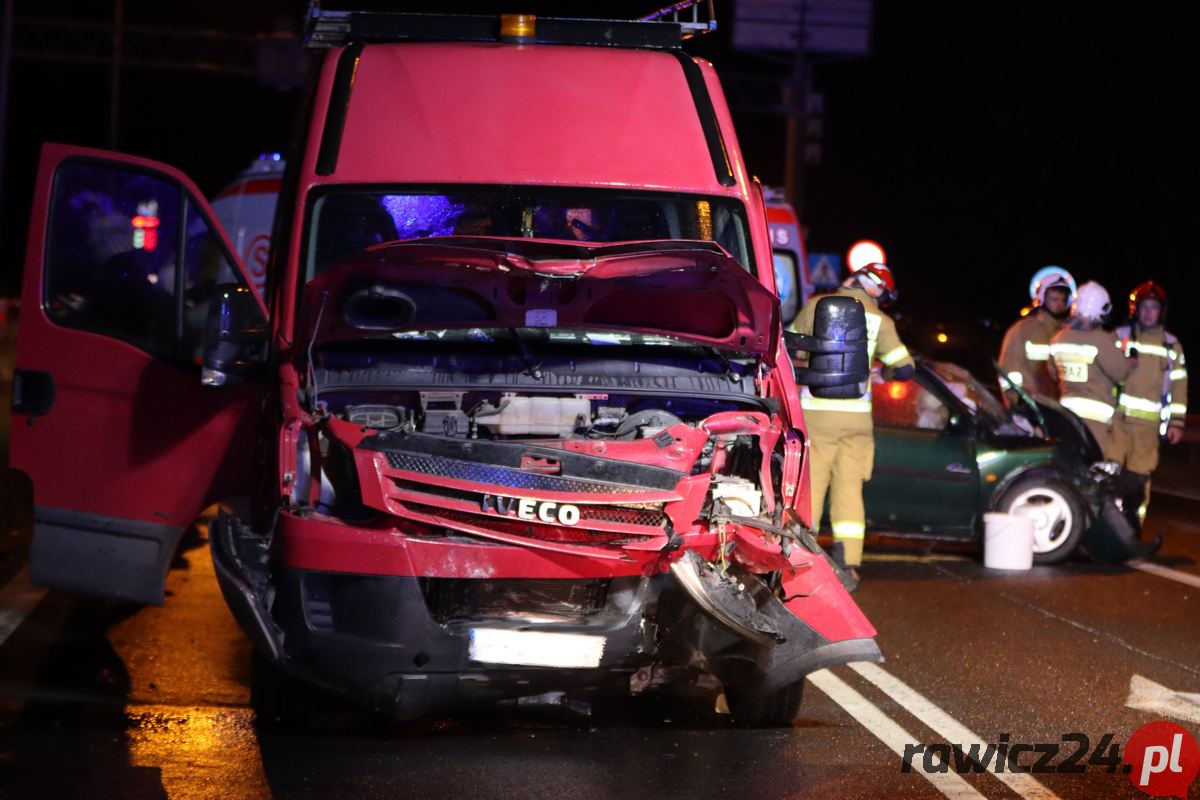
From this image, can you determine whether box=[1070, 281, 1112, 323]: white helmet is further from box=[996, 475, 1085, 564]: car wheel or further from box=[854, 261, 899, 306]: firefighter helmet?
box=[854, 261, 899, 306]: firefighter helmet

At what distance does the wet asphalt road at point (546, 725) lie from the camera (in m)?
5.79

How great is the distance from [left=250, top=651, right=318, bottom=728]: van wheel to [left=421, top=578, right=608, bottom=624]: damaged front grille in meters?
0.84

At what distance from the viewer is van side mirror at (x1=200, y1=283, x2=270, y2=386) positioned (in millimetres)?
6426

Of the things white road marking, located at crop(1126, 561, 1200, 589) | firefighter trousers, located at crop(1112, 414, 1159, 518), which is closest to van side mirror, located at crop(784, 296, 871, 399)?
white road marking, located at crop(1126, 561, 1200, 589)

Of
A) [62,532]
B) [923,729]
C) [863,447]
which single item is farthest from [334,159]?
[863,447]

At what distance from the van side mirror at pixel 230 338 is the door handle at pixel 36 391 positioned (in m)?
1.01

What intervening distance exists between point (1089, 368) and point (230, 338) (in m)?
7.64

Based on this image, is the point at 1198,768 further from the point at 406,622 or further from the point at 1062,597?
the point at 1062,597

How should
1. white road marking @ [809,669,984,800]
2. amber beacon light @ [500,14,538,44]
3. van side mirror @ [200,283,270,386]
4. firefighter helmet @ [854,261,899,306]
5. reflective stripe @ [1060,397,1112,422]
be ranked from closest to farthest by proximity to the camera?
white road marking @ [809,669,984,800] < van side mirror @ [200,283,270,386] < amber beacon light @ [500,14,538,44] < firefighter helmet @ [854,261,899,306] < reflective stripe @ [1060,397,1112,422]

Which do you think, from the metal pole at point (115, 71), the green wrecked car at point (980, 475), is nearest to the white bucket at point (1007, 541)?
the green wrecked car at point (980, 475)

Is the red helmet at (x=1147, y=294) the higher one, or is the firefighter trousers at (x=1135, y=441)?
the red helmet at (x=1147, y=294)

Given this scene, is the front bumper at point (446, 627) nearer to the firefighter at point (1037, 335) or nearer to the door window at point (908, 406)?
the door window at point (908, 406)

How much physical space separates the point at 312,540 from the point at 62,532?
6.81 ft

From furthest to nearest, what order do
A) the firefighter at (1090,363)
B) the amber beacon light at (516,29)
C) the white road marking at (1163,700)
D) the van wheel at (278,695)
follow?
the firefighter at (1090,363), the amber beacon light at (516,29), the white road marking at (1163,700), the van wheel at (278,695)
